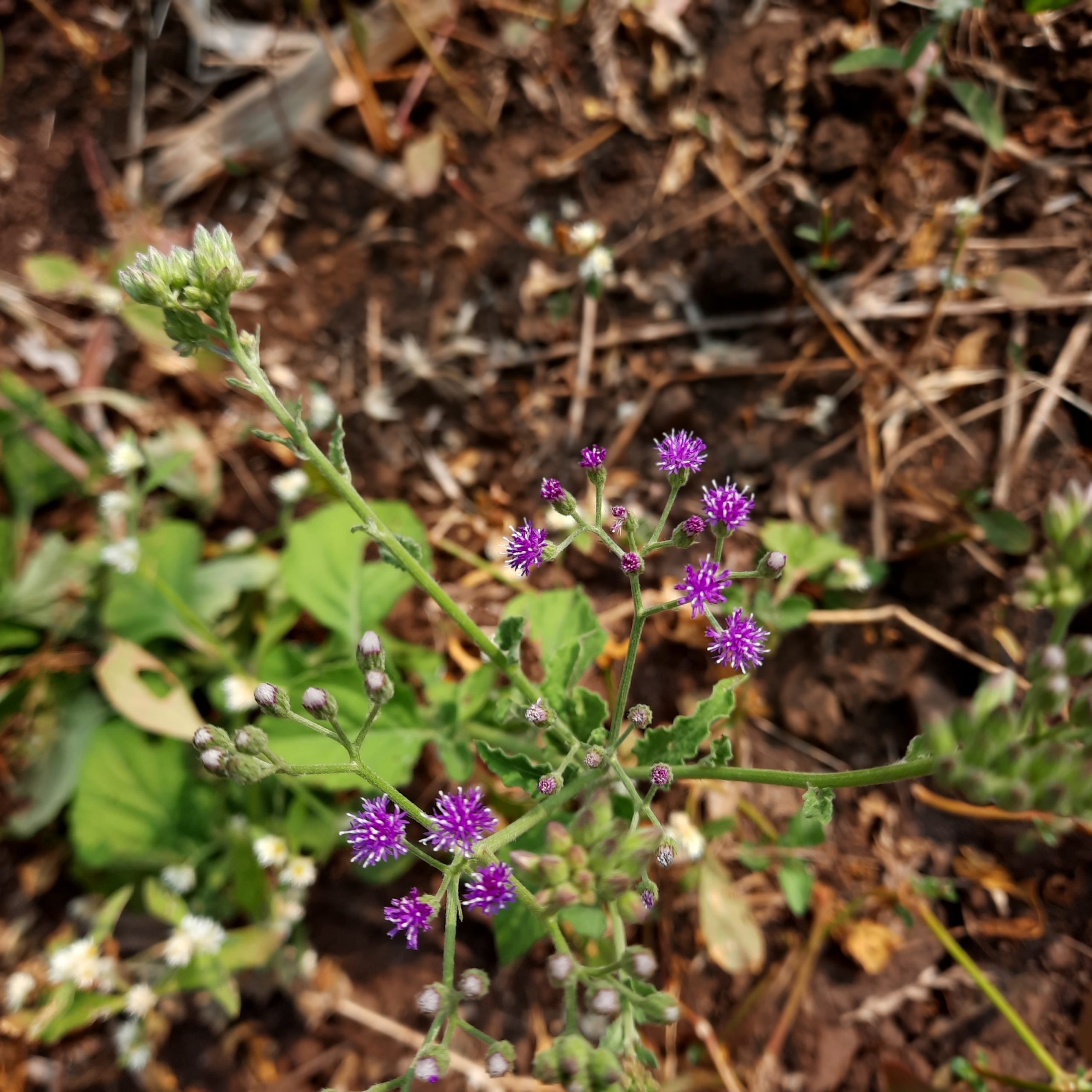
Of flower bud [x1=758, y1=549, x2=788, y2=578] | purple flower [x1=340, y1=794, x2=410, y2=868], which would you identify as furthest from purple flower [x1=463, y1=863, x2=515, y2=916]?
flower bud [x1=758, y1=549, x2=788, y2=578]

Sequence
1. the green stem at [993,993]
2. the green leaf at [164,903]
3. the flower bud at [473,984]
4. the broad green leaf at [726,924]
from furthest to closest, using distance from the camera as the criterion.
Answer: the green leaf at [164,903] < the broad green leaf at [726,924] < the green stem at [993,993] < the flower bud at [473,984]

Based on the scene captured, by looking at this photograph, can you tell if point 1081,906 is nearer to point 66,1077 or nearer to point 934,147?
point 934,147

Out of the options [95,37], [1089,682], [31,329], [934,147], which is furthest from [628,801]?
[95,37]

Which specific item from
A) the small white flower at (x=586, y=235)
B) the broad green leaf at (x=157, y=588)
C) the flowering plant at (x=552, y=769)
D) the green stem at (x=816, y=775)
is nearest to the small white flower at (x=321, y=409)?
the broad green leaf at (x=157, y=588)

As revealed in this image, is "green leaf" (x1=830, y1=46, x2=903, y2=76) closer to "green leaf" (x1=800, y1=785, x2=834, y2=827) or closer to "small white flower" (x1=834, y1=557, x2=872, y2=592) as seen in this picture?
"small white flower" (x1=834, y1=557, x2=872, y2=592)

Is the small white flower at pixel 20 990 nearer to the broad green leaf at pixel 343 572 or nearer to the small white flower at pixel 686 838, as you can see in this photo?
the broad green leaf at pixel 343 572

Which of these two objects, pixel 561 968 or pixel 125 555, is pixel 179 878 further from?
pixel 561 968

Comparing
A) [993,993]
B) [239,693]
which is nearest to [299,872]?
[239,693]
